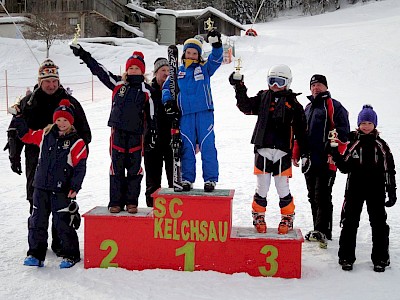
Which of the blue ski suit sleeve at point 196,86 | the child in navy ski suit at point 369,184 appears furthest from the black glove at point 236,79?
the child in navy ski suit at point 369,184

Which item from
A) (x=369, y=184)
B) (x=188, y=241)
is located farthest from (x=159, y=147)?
(x=369, y=184)

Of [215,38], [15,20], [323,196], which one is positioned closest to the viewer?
[215,38]

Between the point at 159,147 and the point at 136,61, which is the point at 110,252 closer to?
the point at 159,147

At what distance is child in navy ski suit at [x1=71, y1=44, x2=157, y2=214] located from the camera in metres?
4.47

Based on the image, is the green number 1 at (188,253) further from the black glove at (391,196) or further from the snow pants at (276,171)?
the black glove at (391,196)

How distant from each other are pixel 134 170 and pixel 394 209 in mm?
3889

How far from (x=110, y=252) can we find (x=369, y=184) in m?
2.62

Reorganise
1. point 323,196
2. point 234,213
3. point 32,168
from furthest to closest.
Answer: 1. point 234,213
2. point 323,196
3. point 32,168

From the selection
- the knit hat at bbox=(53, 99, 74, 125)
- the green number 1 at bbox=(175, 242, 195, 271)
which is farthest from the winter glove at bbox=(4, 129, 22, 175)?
the green number 1 at bbox=(175, 242, 195, 271)

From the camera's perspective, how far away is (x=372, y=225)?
14.3ft

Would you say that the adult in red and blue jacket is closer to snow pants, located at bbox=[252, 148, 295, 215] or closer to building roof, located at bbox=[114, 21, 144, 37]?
snow pants, located at bbox=[252, 148, 295, 215]

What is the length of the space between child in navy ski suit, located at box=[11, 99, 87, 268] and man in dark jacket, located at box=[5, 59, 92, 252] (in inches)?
12.3

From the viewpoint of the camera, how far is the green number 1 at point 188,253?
4215 mm

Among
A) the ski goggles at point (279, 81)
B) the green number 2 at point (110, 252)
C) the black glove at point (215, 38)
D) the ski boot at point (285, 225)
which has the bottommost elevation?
the green number 2 at point (110, 252)
